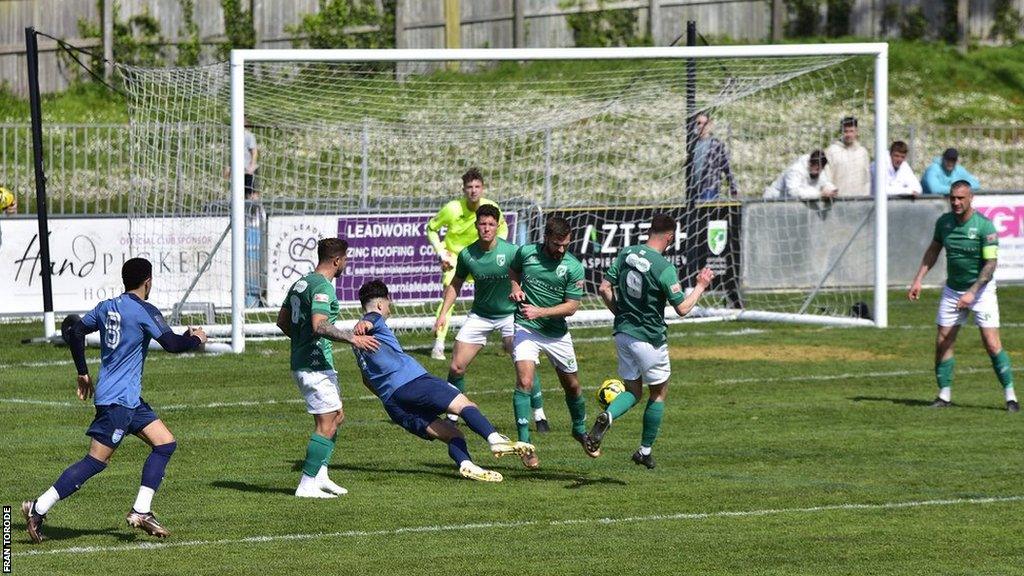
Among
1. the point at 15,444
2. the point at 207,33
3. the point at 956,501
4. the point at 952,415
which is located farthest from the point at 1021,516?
the point at 207,33

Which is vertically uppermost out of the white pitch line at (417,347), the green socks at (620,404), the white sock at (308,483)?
the green socks at (620,404)

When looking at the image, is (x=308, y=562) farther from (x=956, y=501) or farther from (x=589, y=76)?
(x=589, y=76)

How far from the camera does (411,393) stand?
13094mm

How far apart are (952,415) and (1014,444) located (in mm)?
1629

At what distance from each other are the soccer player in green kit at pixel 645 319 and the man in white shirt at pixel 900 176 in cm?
1527

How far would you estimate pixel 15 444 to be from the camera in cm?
1512

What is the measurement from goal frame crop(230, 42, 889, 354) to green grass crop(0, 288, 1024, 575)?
1288 millimetres

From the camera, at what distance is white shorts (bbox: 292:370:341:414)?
41.9 feet

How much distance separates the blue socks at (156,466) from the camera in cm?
1138

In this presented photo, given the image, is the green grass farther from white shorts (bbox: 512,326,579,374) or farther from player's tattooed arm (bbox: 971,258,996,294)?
player's tattooed arm (bbox: 971,258,996,294)

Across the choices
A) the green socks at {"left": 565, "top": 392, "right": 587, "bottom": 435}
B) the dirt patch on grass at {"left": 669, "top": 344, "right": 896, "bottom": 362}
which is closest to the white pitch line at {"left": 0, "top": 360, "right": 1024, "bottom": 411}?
the dirt patch on grass at {"left": 669, "top": 344, "right": 896, "bottom": 362}

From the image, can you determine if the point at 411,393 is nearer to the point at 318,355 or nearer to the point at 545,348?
the point at 318,355

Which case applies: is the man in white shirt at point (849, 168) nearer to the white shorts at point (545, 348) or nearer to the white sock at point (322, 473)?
the white shorts at point (545, 348)

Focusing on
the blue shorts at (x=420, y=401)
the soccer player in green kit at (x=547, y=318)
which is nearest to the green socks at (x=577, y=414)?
the soccer player in green kit at (x=547, y=318)
